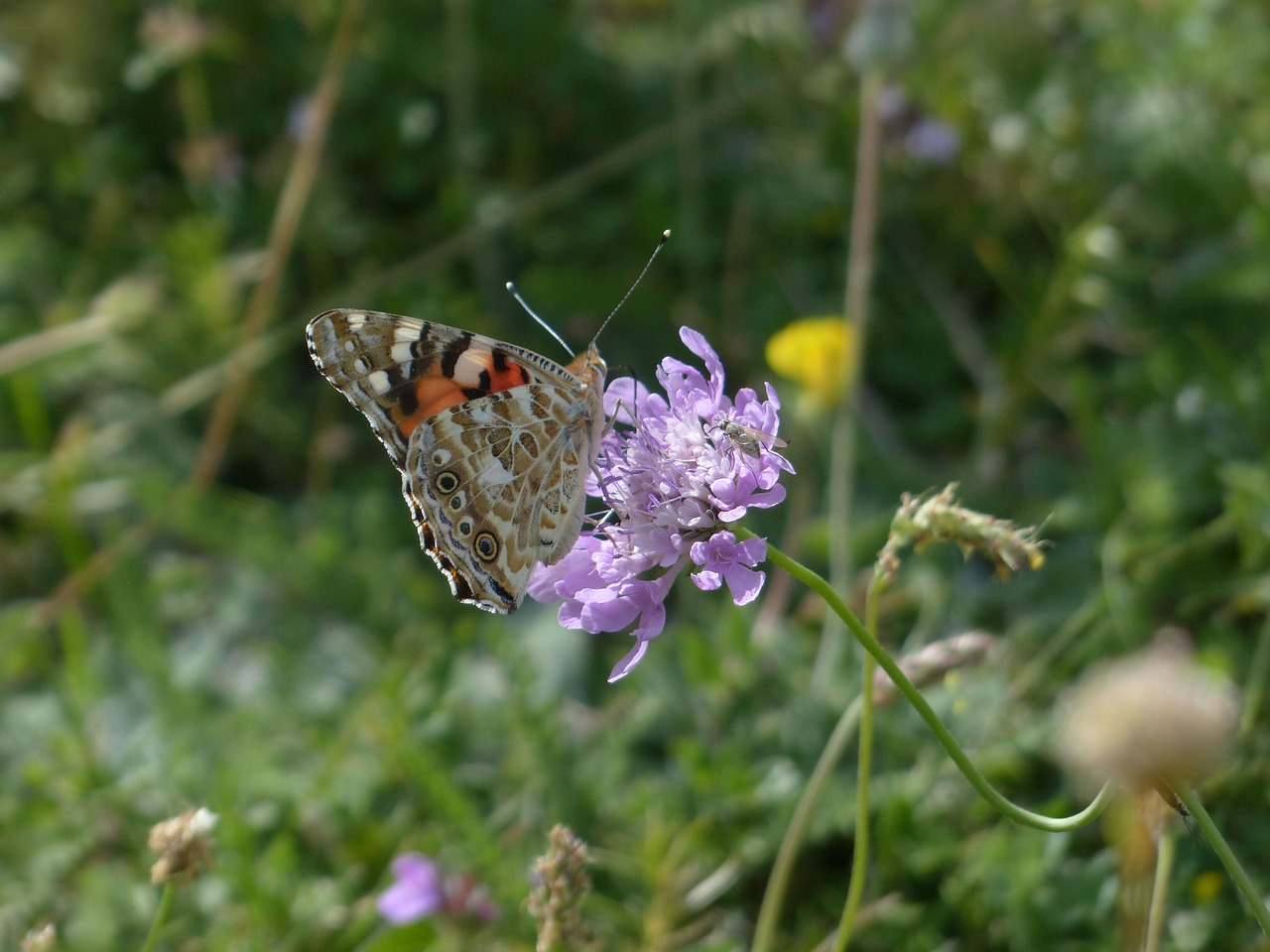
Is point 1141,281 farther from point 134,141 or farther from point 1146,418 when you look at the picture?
point 134,141

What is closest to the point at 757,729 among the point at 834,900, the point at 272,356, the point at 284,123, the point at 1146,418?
the point at 834,900

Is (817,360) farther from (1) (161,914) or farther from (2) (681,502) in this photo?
(1) (161,914)

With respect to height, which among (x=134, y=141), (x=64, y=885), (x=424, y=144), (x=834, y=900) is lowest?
(x=834, y=900)

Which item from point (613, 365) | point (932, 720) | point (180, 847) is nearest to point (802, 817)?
point (932, 720)

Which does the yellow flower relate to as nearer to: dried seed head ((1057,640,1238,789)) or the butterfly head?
the butterfly head

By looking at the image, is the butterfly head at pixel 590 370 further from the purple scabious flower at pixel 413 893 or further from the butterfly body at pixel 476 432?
the purple scabious flower at pixel 413 893

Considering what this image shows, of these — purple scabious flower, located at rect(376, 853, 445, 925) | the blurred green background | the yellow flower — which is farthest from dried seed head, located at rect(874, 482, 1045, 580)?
the yellow flower

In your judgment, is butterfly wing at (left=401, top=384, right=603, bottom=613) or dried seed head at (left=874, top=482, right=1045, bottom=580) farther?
butterfly wing at (left=401, top=384, right=603, bottom=613)
